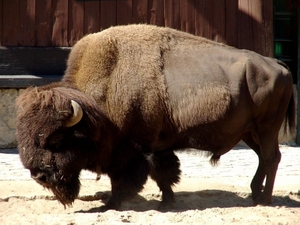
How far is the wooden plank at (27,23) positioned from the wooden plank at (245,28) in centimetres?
336

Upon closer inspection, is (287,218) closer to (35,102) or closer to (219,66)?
(219,66)

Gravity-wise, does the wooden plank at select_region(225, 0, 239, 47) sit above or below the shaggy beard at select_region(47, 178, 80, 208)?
above

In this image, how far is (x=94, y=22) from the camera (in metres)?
10.3

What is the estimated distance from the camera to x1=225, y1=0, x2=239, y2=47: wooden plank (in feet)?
35.3

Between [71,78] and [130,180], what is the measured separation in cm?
123

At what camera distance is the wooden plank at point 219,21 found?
10.7 m

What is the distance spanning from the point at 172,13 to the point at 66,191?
16.4 feet

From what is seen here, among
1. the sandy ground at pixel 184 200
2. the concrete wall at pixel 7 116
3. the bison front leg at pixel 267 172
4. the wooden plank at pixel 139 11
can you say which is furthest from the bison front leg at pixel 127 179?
the wooden plank at pixel 139 11

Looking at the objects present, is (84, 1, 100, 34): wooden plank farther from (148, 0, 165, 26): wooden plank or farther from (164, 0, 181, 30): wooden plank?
(164, 0, 181, 30): wooden plank

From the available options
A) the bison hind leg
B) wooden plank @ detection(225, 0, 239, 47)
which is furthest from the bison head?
wooden plank @ detection(225, 0, 239, 47)

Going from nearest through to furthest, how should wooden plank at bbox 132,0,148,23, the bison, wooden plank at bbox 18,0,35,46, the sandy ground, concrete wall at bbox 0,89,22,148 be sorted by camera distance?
the sandy ground < the bison < concrete wall at bbox 0,89,22,148 < wooden plank at bbox 18,0,35,46 < wooden plank at bbox 132,0,148,23

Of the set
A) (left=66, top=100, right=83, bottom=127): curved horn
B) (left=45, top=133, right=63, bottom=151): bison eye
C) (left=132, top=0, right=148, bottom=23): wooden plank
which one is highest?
(left=132, top=0, right=148, bottom=23): wooden plank

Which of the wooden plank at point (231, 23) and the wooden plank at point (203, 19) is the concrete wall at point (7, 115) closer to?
the wooden plank at point (203, 19)

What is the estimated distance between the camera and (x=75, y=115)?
616 centimetres
